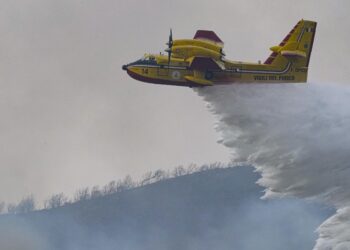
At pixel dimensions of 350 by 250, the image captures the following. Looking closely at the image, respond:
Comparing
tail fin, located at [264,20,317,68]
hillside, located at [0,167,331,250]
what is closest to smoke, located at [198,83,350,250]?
tail fin, located at [264,20,317,68]

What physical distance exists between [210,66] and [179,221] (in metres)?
99.7

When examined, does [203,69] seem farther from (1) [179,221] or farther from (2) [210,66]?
(1) [179,221]

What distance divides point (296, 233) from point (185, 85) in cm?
8034

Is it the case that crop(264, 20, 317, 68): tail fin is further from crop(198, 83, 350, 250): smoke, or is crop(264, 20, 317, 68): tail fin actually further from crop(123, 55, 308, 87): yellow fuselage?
crop(198, 83, 350, 250): smoke

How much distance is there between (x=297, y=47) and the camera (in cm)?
7119

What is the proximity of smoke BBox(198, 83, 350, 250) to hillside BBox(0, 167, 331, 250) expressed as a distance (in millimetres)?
60140

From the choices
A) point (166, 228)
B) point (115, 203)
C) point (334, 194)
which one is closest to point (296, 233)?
point (166, 228)

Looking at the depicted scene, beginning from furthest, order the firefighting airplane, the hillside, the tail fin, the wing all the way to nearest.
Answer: the hillside, the tail fin, the firefighting airplane, the wing

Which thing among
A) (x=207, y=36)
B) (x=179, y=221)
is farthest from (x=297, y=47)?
(x=179, y=221)

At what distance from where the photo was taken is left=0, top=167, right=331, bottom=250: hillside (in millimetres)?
146500

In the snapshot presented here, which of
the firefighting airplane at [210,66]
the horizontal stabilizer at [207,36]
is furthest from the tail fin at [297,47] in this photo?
the horizontal stabilizer at [207,36]

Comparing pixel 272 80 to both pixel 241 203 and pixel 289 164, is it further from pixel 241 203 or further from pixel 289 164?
pixel 241 203

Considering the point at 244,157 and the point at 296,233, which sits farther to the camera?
the point at 296,233

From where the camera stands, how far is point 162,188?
642 ft
